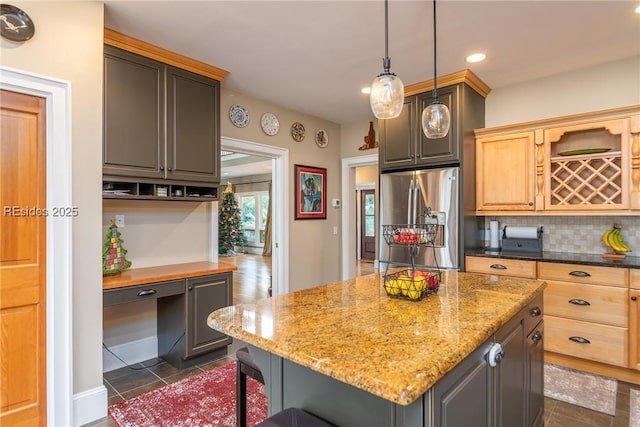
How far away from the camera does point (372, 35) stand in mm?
2578

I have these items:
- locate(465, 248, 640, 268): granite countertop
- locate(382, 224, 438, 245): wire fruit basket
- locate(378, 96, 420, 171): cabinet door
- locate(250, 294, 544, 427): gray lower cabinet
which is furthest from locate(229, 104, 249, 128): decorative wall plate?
locate(250, 294, 544, 427): gray lower cabinet

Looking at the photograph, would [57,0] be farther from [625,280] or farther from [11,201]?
[625,280]

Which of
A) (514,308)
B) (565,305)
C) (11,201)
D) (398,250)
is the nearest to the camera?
(514,308)

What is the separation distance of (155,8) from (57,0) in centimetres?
53

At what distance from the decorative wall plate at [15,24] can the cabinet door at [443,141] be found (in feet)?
10.2

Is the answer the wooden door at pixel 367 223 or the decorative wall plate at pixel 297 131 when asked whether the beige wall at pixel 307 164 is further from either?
the wooden door at pixel 367 223

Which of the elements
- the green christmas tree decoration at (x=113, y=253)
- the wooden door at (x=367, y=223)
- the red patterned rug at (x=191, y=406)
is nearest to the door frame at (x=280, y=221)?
the red patterned rug at (x=191, y=406)

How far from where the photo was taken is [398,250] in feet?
12.0

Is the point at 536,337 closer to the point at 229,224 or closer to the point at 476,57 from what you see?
the point at 476,57

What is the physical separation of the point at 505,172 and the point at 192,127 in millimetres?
2999

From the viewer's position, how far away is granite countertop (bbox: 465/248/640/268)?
266 cm

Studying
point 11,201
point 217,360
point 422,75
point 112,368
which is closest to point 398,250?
point 422,75

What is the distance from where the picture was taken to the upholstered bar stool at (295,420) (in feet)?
3.60

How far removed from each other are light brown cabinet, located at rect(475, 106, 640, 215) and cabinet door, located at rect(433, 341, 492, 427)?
8.06ft
